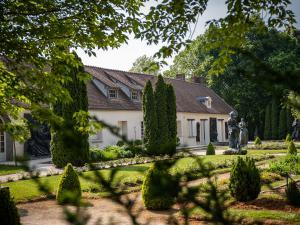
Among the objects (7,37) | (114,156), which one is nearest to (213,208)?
(7,37)

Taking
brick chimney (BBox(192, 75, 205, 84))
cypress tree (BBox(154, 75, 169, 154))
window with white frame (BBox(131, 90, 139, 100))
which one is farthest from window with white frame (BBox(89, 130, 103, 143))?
brick chimney (BBox(192, 75, 205, 84))

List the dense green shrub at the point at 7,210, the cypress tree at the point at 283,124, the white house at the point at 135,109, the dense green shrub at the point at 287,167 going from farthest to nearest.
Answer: the cypress tree at the point at 283,124 < the white house at the point at 135,109 < the dense green shrub at the point at 287,167 < the dense green shrub at the point at 7,210

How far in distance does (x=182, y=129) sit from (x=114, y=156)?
13440 millimetres

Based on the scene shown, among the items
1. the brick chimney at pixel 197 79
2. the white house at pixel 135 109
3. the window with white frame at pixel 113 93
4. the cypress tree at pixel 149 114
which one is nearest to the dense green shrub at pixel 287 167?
the white house at pixel 135 109

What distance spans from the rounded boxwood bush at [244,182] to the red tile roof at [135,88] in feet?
57.7

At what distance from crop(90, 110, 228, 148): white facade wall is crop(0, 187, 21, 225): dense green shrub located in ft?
49.7

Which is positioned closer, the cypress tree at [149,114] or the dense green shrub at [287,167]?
the dense green shrub at [287,167]

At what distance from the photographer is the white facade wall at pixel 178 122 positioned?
2731cm

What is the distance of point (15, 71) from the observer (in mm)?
6758

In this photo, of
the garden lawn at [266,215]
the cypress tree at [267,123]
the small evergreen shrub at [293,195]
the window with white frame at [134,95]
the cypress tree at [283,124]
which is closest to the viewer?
the garden lawn at [266,215]

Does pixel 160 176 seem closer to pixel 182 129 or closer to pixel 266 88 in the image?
pixel 266 88

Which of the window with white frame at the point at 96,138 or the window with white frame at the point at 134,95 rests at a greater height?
the window with white frame at the point at 134,95

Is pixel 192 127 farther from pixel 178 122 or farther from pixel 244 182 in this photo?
pixel 244 182

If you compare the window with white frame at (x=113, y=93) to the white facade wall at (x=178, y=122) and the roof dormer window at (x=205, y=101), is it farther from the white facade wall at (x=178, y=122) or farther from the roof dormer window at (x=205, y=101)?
the roof dormer window at (x=205, y=101)
